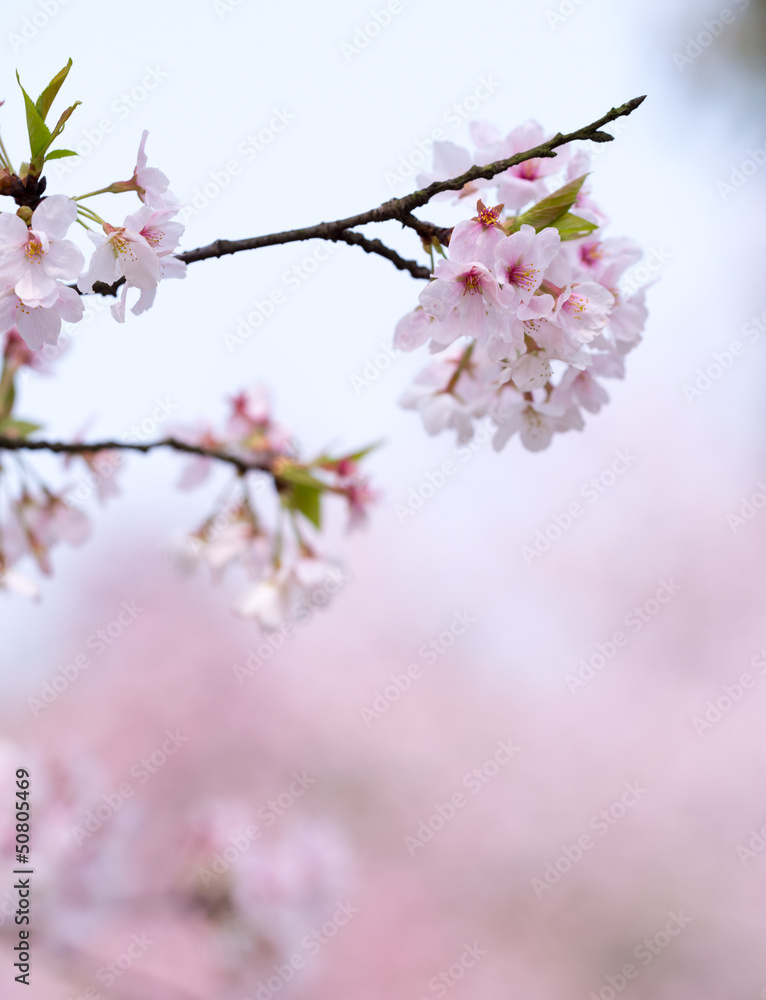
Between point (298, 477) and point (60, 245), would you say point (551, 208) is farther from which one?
point (298, 477)

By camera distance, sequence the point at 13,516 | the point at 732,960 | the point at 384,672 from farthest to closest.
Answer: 1. the point at 384,672
2. the point at 732,960
3. the point at 13,516

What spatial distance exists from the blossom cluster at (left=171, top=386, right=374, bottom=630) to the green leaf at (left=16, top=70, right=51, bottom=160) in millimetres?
790

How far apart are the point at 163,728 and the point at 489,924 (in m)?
2.82

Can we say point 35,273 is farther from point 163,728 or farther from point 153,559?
point 153,559

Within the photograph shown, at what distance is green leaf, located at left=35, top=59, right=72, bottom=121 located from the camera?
68 centimetres

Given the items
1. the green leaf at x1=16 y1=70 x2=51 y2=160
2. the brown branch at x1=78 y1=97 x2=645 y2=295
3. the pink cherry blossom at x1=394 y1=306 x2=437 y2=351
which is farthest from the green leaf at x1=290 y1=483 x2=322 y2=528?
the green leaf at x1=16 y1=70 x2=51 y2=160

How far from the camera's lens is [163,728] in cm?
600

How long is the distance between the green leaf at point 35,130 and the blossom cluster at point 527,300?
1.22ft

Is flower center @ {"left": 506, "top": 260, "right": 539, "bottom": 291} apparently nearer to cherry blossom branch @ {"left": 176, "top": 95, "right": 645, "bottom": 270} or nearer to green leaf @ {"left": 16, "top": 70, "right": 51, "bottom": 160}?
cherry blossom branch @ {"left": 176, "top": 95, "right": 645, "bottom": 270}

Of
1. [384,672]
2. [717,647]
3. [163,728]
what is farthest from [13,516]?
[717,647]

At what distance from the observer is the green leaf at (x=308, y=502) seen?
1.45m

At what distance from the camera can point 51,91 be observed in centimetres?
68

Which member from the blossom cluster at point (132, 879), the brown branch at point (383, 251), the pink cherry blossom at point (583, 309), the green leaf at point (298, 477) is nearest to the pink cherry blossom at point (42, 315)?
the brown branch at point (383, 251)

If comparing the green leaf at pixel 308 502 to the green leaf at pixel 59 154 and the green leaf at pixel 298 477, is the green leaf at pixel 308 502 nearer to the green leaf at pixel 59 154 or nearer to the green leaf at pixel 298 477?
the green leaf at pixel 298 477
